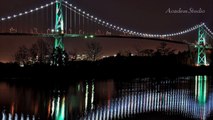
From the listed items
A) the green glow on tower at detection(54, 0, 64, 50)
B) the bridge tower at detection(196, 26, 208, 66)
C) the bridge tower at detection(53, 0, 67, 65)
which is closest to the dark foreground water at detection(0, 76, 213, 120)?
the bridge tower at detection(53, 0, 67, 65)

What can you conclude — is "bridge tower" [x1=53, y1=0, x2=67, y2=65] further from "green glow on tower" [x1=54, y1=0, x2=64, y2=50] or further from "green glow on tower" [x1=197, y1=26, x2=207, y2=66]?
"green glow on tower" [x1=197, y1=26, x2=207, y2=66]

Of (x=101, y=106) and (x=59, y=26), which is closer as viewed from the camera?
(x=101, y=106)

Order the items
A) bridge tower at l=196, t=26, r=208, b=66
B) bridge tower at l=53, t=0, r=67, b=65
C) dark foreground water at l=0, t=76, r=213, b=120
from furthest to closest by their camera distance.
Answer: bridge tower at l=196, t=26, r=208, b=66
bridge tower at l=53, t=0, r=67, b=65
dark foreground water at l=0, t=76, r=213, b=120

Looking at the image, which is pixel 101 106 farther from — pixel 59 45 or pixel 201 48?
pixel 201 48

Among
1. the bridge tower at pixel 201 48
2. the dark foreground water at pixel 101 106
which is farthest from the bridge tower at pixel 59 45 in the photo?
the bridge tower at pixel 201 48

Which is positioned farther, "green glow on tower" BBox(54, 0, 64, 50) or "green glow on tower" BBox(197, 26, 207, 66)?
"green glow on tower" BBox(197, 26, 207, 66)

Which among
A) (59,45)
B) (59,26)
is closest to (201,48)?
(59,26)

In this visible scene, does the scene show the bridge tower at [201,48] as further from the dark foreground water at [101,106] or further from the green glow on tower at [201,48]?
the dark foreground water at [101,106]

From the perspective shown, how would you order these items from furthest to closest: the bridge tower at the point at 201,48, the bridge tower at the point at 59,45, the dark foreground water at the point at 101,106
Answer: the bridge tower at the point at 201,48, the bridge tower at the point at 59,45, the dark foreground water at the point at 101,106

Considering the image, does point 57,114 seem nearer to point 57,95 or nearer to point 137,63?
point 57,95
